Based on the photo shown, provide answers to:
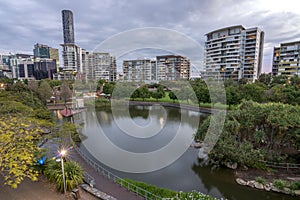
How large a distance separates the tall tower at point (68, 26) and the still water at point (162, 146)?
4624 inches

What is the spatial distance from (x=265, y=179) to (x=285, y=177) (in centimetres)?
115

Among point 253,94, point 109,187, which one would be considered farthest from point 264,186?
point 253,94

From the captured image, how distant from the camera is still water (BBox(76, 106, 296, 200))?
7.98 meters

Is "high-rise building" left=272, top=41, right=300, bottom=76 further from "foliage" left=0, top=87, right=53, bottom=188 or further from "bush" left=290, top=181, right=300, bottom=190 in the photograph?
"foliage" left=0, top=87, right=53, bottom=188

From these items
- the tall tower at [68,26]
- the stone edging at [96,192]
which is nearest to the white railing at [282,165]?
the stone edging at [96,192]

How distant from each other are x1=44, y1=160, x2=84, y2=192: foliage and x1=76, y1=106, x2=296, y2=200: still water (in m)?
2.51

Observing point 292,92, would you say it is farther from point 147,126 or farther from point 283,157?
point 147,126

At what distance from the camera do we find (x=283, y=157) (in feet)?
30.0

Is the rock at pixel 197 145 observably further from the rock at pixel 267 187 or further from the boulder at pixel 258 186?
the rock at pixel 267 187

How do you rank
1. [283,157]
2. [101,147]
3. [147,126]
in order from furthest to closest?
[147,126] → [101,147] → [283,157]

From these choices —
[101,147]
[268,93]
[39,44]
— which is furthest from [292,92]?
[39,44]

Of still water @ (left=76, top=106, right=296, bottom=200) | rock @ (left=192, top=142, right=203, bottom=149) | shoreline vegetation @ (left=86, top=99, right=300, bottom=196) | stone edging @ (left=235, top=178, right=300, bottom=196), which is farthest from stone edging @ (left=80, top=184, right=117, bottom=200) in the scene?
rock @ (left=192, top=142, right=203, bottom=149)

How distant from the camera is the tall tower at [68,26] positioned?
118 m

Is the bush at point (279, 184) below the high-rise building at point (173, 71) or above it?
below
